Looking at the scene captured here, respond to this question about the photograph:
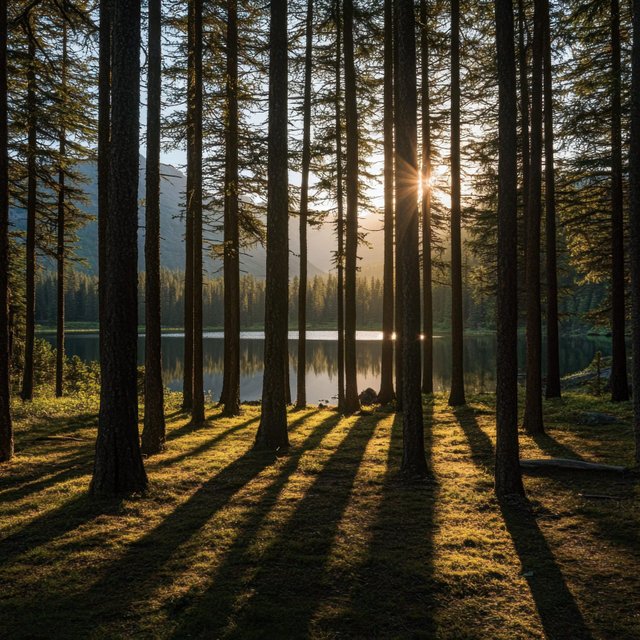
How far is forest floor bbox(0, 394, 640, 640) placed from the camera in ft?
12.1

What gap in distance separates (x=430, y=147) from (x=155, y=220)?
1080 cm

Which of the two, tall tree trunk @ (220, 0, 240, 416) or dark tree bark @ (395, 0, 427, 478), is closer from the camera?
dark tree bark @ (395, 0, 427, 478)

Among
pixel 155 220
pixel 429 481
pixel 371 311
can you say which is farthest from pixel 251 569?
pixel 371 311

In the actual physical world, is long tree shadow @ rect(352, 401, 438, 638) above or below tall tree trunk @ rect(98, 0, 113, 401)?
below

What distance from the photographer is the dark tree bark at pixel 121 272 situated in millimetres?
6281

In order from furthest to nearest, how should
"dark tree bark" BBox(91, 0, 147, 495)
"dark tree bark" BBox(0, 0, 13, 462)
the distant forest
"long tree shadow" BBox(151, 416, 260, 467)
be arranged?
the distant forest
"long tree shadow" BBox(151, 416, 260, 467)
"dark tree bark" BBox(0, 0, 13, 462)
"dark tree bark" BBox(91, 0, 147, 495)

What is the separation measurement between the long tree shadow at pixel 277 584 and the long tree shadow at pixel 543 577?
180 centimetres

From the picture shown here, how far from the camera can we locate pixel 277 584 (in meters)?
4.21

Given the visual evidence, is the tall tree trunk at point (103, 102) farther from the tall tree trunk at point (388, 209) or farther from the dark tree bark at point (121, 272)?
the tall tree trunk at point (388, 209)

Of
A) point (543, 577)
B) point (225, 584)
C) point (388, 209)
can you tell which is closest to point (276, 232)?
point (225, 584)

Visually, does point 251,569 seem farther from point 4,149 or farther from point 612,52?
point 612,52

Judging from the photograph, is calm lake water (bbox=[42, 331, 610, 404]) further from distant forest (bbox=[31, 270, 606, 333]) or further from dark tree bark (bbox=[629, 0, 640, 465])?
distant forest (bbox=[31, 270, 606, 333])

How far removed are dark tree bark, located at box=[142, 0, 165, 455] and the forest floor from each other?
2.87ft

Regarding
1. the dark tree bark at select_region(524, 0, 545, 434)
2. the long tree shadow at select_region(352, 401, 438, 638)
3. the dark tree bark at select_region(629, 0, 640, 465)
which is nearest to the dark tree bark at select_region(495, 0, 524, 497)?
the long tree shadow at select_region(352, 401, 438, 638)
